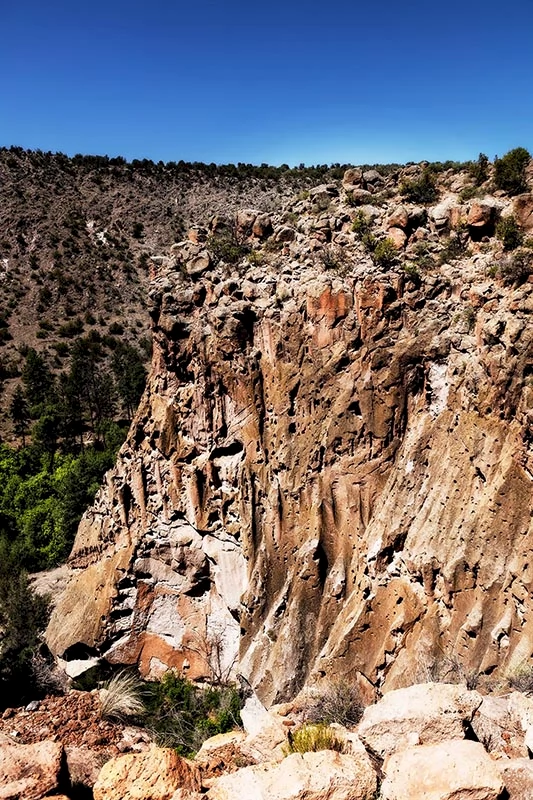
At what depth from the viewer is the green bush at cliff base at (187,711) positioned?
1589 cm

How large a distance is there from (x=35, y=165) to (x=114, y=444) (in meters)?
59.1

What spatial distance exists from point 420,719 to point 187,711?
1366 cm

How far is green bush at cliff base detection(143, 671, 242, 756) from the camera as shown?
52.1 ft

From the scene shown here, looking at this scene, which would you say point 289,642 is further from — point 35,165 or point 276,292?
point 35,165

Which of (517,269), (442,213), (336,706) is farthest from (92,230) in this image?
(336,706)

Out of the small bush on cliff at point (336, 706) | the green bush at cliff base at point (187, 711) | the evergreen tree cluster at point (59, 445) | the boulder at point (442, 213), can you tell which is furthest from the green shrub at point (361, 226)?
the evergreen tree cluster at point (59, 445)

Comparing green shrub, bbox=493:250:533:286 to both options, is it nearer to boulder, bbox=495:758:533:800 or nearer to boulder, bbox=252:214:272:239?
boulder, bbox=252:214:272:239

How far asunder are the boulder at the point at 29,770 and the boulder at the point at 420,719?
439 centimetres

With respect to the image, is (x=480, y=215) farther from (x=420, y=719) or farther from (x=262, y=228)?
(x=420, y=719)

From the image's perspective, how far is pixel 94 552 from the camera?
24266mm

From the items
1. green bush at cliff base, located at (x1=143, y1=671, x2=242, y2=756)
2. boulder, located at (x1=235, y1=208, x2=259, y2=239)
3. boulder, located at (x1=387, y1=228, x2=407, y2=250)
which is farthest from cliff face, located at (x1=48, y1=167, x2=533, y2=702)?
boulder, located at (x1=235, y1=208, x2=259, y2=239)

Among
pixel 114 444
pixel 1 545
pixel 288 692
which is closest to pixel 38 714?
pixel 288 692

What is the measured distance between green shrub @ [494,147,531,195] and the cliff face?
2844mm

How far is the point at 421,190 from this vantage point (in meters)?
18.9
